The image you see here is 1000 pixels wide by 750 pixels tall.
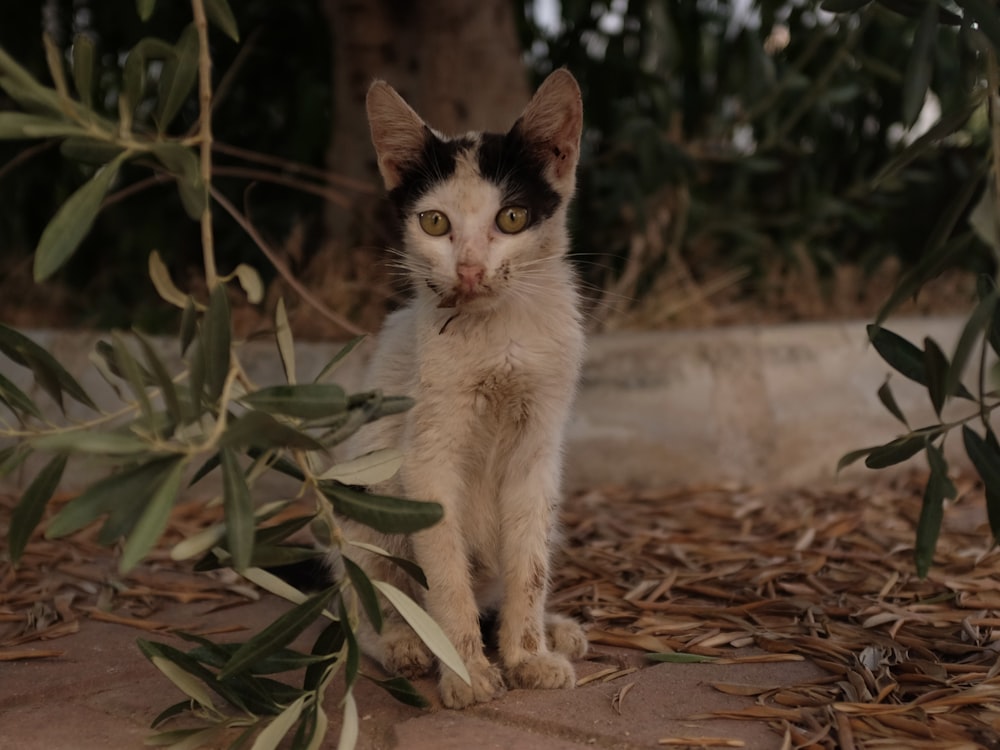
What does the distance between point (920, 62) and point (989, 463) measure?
0.78 metres

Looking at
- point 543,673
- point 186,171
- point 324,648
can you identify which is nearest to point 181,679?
point 324,648

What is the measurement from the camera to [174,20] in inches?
209

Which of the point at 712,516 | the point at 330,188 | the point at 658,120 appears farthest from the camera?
the point at 658,120

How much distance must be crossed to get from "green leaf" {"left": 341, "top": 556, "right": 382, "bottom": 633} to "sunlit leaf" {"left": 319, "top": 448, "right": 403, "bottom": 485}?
180 millimetres

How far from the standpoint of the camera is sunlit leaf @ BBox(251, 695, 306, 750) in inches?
71.3

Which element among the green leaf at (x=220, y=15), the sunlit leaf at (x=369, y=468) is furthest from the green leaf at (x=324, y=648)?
the green leaf at (x=220, y=15)

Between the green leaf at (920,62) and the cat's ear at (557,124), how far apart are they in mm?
850

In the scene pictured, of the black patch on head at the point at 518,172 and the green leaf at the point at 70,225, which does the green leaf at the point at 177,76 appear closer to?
the green leaf at the point at 70,225

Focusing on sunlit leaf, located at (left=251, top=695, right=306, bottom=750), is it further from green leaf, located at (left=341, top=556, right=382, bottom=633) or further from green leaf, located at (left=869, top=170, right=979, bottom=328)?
green leaf, located at (left=869, top=170, right=979, bottom=328)

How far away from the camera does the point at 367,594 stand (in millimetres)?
1782

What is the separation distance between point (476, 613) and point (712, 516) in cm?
164

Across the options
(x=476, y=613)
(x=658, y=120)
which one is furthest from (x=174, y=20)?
(x=476, y=613)

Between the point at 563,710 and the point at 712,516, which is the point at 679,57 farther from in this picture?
the point at 563,710

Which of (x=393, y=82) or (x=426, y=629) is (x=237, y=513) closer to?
(x=426, y=629)
